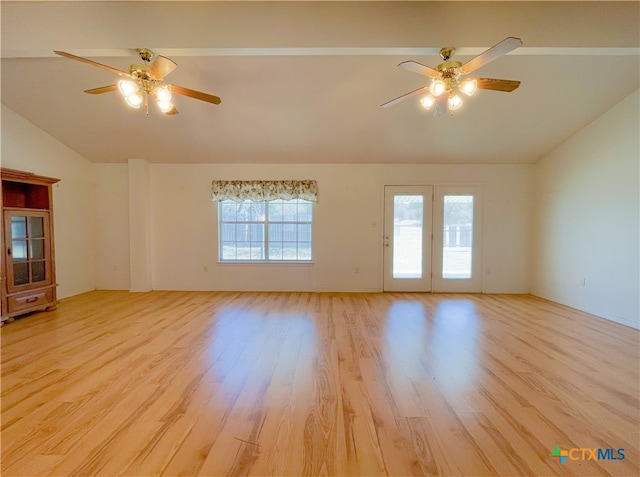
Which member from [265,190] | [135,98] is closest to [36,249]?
[135,98]

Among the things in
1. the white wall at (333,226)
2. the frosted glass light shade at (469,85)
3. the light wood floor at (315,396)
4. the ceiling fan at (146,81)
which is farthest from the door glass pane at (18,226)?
the frosted glass light shade at (469,85)

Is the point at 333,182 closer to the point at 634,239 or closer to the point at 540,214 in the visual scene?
the point at 540,214

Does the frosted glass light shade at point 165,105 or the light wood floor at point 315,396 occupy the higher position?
the frosted glass light shade at point 165,105

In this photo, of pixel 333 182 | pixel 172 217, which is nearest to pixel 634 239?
pixel 333 182

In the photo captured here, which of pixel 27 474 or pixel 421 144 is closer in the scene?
pixel 27 474

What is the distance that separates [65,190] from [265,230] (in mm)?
3490

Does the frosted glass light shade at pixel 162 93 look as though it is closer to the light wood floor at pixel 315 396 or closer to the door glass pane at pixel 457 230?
the light wood floor at pixel 315 396

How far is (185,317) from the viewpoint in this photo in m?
3.83

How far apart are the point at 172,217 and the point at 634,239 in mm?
7091

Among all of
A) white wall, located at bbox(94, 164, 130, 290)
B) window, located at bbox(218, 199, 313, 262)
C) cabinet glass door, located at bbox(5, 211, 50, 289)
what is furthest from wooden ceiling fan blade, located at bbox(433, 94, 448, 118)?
white wall, located at bbox(94, 164, 130, 290)

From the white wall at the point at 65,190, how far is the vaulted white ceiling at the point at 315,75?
0.73ft

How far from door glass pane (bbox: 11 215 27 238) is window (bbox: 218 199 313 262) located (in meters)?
2.65

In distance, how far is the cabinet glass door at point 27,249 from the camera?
11.9 ft

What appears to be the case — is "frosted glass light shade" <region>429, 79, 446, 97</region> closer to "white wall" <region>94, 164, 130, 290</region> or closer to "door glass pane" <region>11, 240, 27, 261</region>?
"door glass pane" <region>11, 240, 27, 261</region>
